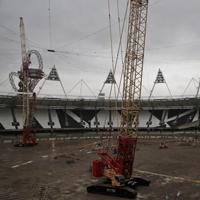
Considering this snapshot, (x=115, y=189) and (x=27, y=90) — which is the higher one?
(x=27, y=90)

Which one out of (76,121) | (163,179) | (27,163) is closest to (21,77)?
(76,121)

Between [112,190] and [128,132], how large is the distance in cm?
701

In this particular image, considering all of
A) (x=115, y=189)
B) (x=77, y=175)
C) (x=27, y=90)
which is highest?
(x=27, y=90)

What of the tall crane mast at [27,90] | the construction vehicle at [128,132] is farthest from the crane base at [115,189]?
the tall crane mast at [27,90]

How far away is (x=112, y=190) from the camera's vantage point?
2795 cm

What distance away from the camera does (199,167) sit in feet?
132

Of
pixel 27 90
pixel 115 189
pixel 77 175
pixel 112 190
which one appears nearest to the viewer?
pixel 115 189

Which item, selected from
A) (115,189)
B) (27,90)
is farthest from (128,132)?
(27,90)

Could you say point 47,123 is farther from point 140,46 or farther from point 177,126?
point 140,46

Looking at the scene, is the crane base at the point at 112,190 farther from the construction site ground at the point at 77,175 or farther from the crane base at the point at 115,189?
the construction site ground at the point at 77,175

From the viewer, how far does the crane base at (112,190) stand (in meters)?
27.2

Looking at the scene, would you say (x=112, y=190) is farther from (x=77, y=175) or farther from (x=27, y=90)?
(x=27, y=90)

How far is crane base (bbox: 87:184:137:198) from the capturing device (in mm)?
27222

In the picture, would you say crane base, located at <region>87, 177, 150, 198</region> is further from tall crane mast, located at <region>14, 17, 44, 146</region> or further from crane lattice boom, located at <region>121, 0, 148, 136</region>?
tall crane mast, located at <region>14, 17, 44, 146</region>
